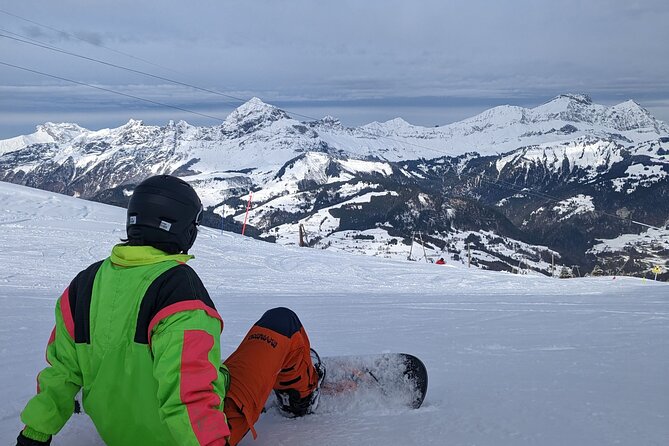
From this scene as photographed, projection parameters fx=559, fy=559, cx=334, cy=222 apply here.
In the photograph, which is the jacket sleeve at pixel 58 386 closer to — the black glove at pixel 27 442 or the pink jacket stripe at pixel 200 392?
the black glove at pixel 27 442

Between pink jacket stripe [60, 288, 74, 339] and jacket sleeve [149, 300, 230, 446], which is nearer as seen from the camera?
jacket sleeve [149, 300, 230, 446]

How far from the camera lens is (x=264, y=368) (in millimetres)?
2955

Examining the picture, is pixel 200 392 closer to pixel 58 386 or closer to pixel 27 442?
pixel 58 386

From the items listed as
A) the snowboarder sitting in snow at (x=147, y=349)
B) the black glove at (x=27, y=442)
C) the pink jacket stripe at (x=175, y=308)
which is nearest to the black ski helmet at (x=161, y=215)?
the snowboarder sitting in snow at (x=147, y=349)

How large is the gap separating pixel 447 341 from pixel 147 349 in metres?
4.70

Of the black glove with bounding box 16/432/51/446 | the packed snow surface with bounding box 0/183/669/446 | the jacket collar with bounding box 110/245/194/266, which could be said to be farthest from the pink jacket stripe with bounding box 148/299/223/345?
the packed snow surface with bounding box 0/183/669/446

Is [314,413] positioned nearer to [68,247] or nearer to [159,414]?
[159,414]

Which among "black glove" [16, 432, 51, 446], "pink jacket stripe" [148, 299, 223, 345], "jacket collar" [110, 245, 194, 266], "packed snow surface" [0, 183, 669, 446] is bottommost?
"packed snow surface" [0, 183, 669, 446]

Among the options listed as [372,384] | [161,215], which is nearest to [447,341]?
[372,384]

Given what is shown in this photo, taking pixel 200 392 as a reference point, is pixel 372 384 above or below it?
below

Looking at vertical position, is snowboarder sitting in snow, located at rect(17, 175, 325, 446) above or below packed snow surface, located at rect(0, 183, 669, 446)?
above

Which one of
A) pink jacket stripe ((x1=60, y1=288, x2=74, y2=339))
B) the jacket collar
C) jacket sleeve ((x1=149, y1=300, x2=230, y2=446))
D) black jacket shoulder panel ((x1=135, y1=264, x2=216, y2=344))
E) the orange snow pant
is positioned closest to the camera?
jacket sleeve ((x1=149, y1=300, x2=230, y2=446))

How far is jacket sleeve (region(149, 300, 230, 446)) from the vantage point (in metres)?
2.22

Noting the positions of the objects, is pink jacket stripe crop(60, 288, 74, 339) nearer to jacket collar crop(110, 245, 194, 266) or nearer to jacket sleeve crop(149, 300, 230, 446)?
jacket collar crop(110, 245, 194, 266)
